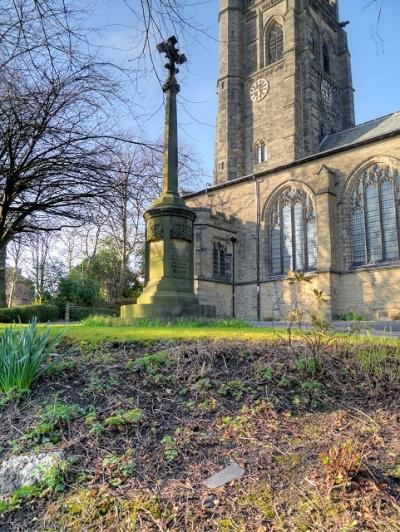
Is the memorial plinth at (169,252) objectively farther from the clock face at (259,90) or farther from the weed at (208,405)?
the clock face at (259,90)

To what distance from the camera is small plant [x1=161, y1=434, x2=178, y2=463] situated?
2592mm

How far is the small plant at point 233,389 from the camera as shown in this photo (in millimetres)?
3502

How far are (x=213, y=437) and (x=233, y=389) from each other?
0.80 m

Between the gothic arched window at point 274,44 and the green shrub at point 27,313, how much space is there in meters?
27.4

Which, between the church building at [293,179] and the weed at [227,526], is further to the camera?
the church building at [293,179]

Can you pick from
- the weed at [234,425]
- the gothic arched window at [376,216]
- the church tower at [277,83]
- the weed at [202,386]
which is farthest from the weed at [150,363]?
the church tower at [277,83]

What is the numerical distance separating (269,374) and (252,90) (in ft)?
111

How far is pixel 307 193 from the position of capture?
25.6 m

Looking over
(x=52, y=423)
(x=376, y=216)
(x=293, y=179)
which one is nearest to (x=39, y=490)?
(x=52, y=423)

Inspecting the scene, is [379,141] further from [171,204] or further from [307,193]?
[171,204]

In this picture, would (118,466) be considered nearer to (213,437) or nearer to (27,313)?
(213,437)

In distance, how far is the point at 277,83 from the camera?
1248 inches

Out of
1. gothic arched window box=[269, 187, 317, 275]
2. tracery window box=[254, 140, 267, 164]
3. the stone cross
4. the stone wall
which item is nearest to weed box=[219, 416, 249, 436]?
the stone cross

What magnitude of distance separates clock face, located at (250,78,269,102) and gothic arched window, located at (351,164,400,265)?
13502 mm
